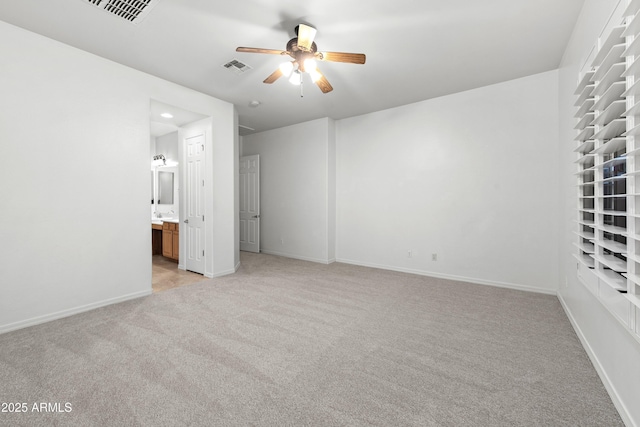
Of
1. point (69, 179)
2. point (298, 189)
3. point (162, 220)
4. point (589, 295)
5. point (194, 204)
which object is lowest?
point (589, 295)

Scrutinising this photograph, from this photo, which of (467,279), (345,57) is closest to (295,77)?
(345,57)

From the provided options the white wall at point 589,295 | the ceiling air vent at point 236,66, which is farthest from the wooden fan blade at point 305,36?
the white wall at point 589,295

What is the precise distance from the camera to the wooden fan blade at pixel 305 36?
2.41m

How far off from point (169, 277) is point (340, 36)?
4.09 m

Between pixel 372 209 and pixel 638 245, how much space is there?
3.72 meters

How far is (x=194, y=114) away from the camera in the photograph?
13.5 ft

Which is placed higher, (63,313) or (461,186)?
(461,186)

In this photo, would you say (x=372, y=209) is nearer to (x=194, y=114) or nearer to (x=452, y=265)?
(x=452, y=265)

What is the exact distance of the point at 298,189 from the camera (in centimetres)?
577

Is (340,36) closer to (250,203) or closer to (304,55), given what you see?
(304,55)

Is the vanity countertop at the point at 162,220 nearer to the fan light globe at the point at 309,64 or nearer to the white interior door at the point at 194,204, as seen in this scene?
the white interior door at the point at 194,204

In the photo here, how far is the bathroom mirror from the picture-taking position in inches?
240

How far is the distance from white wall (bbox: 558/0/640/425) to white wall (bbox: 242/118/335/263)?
3418 millimetres

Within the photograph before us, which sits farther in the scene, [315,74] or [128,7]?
[315,74]
